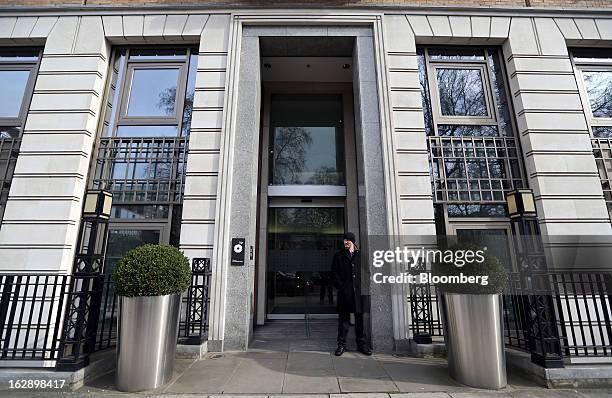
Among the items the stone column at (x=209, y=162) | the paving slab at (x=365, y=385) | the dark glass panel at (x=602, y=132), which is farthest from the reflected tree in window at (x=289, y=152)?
the dark glass panel at (x=602, y=132)

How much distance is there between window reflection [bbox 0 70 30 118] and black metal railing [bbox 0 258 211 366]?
4.31 m

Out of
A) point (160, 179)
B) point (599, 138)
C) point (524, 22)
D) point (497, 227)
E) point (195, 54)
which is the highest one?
point (524, 22)

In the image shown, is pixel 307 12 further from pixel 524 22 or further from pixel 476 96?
pixel 524 22

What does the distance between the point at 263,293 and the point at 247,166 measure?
371cm

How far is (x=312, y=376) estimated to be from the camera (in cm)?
452

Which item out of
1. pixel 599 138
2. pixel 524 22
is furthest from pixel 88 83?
pixel 599 138

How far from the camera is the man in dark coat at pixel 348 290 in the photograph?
5.62 meters

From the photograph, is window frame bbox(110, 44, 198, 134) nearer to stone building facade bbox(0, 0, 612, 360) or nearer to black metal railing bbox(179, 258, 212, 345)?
stone building facade bbox(0, 0, 612, 360)

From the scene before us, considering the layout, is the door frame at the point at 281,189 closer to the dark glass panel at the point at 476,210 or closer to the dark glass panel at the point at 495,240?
the dark glass panel at the point at 476,210

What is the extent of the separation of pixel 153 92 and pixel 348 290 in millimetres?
6650

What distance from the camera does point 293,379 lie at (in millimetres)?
4422

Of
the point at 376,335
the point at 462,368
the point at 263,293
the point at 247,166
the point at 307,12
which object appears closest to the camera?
the point at 462,368

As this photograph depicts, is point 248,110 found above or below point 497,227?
above

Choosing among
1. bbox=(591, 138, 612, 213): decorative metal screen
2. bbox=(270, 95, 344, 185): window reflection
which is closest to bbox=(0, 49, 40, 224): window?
bbox=(270, 95, 344, 185): window reflection
